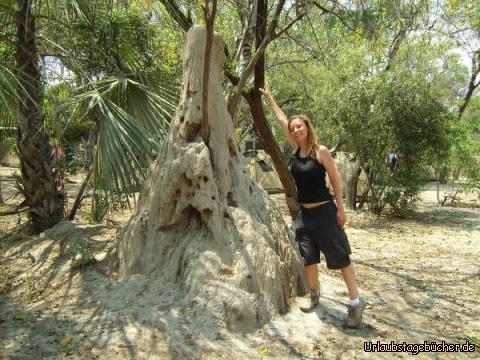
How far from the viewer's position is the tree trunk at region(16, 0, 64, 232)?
5496mm

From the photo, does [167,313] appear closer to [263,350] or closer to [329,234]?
[263,350]

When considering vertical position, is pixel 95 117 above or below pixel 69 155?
above

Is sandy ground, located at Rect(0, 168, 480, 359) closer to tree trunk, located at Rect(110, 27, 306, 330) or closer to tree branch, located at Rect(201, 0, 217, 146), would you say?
tree trunk, located at Rect(110, 27, 306, 330)

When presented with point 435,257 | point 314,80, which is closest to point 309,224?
point 435,257

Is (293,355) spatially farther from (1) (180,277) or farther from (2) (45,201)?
(2) (45,201)

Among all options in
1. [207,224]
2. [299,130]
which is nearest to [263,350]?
[207,224]

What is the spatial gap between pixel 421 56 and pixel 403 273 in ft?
27.9

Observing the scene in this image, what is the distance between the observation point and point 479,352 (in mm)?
3266

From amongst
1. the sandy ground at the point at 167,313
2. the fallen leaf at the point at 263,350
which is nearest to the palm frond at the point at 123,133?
the sandy ground at the point at 167,313

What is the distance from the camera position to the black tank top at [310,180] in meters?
3.37

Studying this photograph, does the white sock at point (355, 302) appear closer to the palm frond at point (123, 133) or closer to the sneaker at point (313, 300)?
the sneaker at point (313, 300)

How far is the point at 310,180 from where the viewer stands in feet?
11.1

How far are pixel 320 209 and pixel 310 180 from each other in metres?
0.23

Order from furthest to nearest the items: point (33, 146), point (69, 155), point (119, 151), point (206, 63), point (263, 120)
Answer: point (69, 155), point (263, 120), point (33, 146), point (119, 151), point (206, 63)
